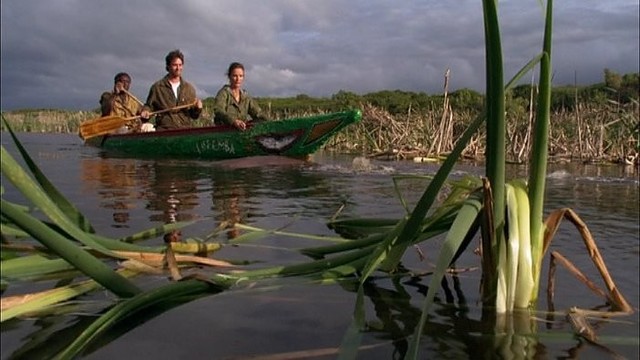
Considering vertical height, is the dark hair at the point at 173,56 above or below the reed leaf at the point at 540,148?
above

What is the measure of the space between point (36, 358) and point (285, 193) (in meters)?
3.86

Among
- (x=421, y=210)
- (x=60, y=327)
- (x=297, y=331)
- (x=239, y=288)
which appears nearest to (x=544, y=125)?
(x=421, y=210)

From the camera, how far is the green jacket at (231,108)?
9453 mm

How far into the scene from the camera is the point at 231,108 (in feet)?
31.8

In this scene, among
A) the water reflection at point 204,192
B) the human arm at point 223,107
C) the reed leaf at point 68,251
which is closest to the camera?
the reed leaf at point 68,251

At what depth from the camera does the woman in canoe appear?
9406 millimetres

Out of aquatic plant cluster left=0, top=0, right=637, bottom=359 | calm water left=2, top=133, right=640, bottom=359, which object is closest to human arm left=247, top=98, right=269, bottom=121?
calm water left=2, top=133, right=640, bottom=359

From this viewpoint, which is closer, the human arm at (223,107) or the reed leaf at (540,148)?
the reed leaf at (540,148)

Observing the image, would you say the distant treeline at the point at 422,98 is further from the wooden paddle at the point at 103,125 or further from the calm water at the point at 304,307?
the calm water at the point at 304,307

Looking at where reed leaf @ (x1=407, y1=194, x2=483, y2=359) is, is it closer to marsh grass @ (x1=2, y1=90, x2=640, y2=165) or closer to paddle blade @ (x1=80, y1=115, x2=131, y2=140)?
marsh grass @ (x1=2, y1=90, x2=640, y2=165)

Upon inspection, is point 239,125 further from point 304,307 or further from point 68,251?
point 68,251

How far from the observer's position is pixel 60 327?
5.04 feet

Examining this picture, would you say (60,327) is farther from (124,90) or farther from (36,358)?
(124,90)

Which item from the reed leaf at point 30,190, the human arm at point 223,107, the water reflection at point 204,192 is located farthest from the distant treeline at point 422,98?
the reed leaf at point 30,190
